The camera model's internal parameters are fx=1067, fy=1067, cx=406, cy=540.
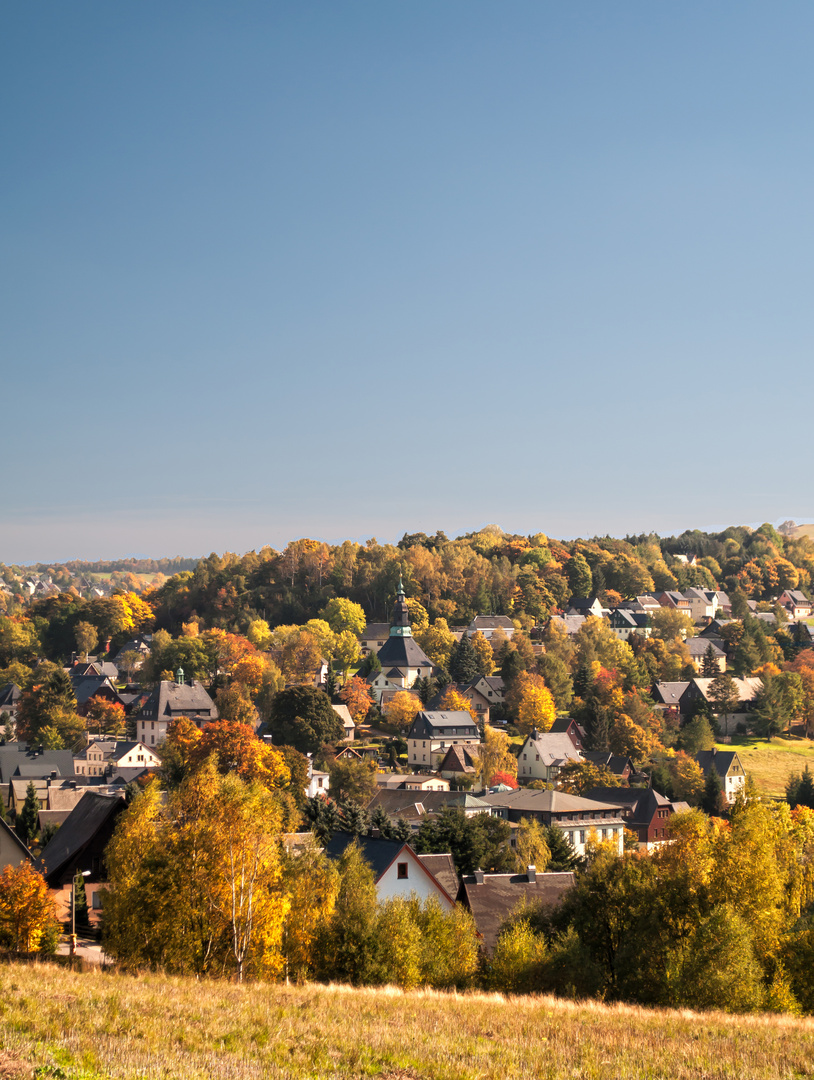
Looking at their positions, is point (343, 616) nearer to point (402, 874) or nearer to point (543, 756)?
point (543, 756)

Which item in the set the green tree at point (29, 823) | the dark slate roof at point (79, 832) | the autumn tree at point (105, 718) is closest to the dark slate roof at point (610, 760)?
the autumn tree at point (105, 718)

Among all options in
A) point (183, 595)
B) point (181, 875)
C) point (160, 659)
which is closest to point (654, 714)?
point (160, 659)

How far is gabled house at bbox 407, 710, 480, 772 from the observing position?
88.4 meters

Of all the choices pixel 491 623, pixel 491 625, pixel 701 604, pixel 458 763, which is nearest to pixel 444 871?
pixel 458 763

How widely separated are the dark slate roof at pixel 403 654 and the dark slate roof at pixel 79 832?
243 ft

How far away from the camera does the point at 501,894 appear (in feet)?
120

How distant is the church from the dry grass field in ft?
280

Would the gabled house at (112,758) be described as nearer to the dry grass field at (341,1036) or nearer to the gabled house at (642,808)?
the gabled house at (642,808)

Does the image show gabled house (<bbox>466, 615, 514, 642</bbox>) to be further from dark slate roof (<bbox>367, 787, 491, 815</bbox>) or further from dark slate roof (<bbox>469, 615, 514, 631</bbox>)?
dark slate roof (<bbox>367, 787, 491, 815</bbox>)

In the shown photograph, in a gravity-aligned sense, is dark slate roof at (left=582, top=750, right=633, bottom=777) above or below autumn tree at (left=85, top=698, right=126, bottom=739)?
below

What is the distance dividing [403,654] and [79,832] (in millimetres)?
76911

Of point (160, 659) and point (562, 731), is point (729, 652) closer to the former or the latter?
point (562, 731)

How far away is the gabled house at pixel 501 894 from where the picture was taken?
3452cm

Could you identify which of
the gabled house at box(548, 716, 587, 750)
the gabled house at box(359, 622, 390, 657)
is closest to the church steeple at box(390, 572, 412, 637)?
the gabled house at box(359, 622, 390, 657)
